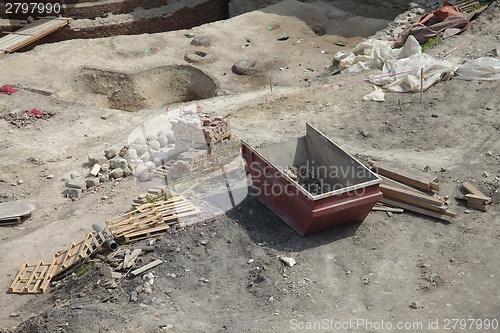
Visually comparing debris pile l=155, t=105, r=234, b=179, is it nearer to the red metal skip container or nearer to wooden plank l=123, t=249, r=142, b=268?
the red metal skip container

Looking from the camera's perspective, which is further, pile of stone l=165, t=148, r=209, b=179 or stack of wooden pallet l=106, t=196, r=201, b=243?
pile of stone l=165, t=148, r=209, b=179

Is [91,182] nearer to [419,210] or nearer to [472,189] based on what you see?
[419,210]

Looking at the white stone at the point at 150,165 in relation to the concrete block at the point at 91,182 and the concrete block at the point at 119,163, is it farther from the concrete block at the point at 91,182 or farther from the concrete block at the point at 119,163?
the concrete block at the point at 91,182

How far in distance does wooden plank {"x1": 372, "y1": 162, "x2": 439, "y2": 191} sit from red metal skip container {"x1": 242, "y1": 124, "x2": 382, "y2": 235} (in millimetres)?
788

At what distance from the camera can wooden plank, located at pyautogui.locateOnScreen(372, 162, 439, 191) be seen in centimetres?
1081

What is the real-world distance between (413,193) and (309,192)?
1.49 meters

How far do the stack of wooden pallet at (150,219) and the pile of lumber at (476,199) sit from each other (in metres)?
3.90

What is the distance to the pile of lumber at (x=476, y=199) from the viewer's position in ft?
35.0

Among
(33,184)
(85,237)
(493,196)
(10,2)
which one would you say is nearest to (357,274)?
(493,196)

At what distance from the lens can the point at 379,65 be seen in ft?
51.4

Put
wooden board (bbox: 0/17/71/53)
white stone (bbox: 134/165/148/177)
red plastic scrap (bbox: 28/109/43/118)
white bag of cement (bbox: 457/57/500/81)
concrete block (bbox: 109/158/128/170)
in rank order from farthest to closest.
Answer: wooden board (bbox: 0/17/71/53) → red plastic scrap (bbox: 28/109/43/118) → white bag of cement (bbox: 457/57/500/81) → concrete block (bbox: 109/158/128/170) → white stone (bbox: 134/165/148/177)

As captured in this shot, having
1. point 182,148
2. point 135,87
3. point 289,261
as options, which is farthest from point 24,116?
point 289,261

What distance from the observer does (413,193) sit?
10.7 meters

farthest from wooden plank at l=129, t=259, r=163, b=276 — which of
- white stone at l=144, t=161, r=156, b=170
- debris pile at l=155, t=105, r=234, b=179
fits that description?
white stone at l=144, t=161, r=156, b=170
